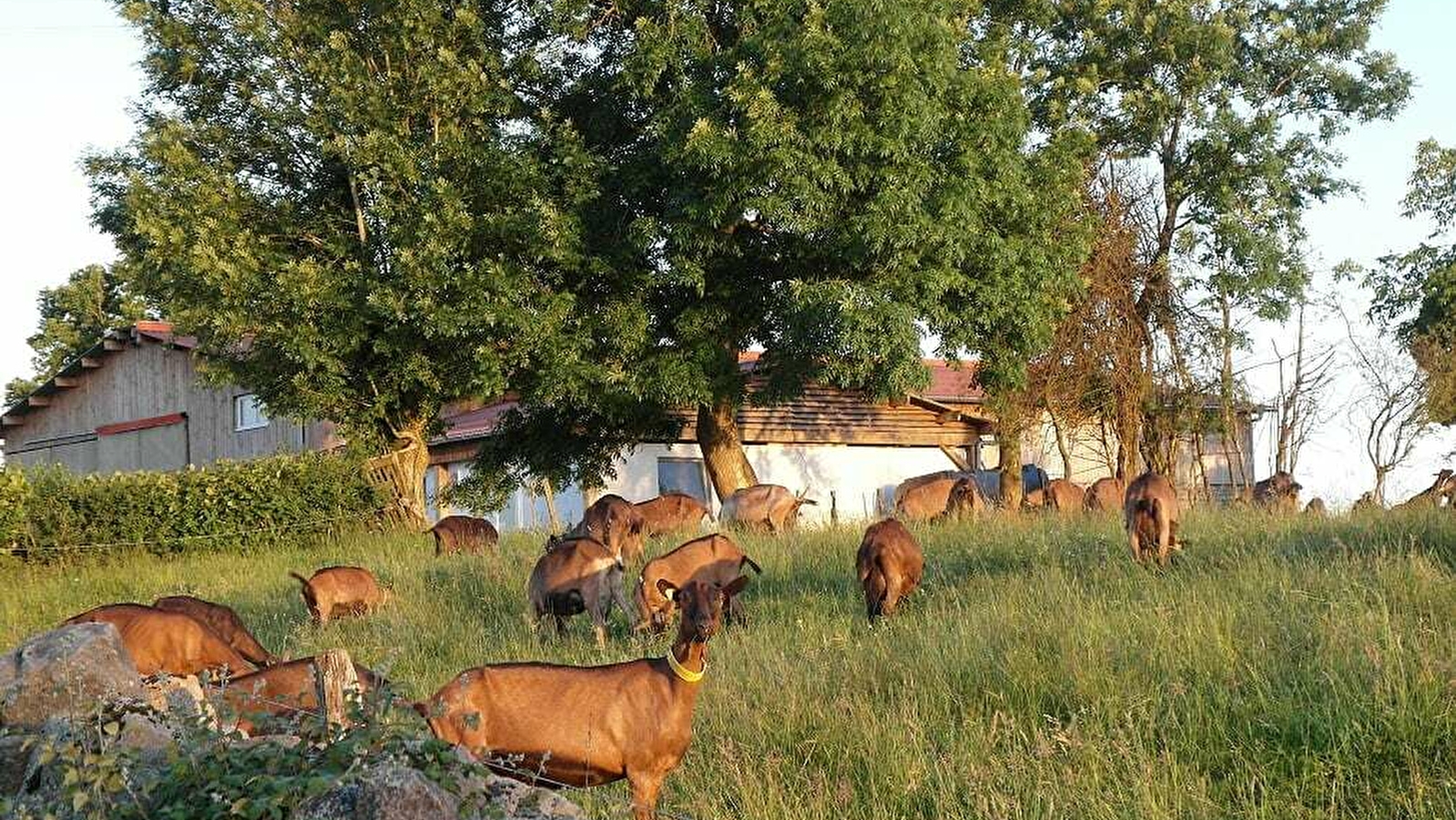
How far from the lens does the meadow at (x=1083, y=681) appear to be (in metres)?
7.65

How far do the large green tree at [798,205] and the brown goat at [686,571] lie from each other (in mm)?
7940

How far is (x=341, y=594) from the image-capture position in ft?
53.6

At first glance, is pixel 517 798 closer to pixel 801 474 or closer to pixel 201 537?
pixel 201 537

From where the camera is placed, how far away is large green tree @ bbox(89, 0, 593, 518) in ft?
76.9

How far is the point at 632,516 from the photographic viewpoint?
1853cm

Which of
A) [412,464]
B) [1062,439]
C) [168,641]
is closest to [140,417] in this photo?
[412,464]

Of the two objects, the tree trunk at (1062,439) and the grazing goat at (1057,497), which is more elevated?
the tree trunk at (1062,439)

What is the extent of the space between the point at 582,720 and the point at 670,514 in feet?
47.2

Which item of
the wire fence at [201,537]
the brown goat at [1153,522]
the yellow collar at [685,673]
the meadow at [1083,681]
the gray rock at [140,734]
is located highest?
the wire fence at [201,537]

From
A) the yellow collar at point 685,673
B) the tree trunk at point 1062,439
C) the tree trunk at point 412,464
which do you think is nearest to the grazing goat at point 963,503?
the tree trunk at point 1062,439

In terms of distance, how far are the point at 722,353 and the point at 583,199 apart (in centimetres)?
331

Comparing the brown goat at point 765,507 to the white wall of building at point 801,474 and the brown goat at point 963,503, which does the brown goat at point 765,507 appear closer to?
the brown goat at point 963,503

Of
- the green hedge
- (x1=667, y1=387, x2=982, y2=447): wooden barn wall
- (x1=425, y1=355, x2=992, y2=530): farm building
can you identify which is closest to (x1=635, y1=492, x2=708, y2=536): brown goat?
the green hedge

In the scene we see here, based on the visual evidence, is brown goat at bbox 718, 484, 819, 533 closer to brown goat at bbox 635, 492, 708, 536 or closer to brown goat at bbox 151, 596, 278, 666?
brown goat at bbox 635, 492, 708, 536
